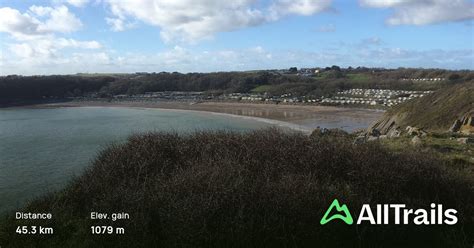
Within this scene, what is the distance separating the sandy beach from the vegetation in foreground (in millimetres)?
31784

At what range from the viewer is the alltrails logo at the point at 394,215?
750 cm

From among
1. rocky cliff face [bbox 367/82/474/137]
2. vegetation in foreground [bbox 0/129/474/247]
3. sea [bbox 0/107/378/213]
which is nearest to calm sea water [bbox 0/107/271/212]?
sea [bbox 0/107/378/213]

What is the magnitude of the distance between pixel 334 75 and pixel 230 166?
10324 centimetres

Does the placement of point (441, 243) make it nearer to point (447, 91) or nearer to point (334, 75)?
point (447, 91)

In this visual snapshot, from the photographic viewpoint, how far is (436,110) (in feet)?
92.5

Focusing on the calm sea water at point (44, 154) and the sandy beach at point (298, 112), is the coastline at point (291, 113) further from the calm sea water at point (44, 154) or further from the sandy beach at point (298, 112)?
the calm sea water at point (44, 154)

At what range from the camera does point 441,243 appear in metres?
7.09

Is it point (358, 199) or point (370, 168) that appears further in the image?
point (370, 168)

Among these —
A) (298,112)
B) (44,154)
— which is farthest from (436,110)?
(298,112)

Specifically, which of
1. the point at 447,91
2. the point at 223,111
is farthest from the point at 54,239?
the point at 223,111

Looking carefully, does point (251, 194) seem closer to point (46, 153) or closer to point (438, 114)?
point (438, 114)

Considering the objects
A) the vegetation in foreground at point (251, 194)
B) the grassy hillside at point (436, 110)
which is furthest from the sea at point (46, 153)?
the grassy hillside at point (436, 110)

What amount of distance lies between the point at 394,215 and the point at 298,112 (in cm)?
5164

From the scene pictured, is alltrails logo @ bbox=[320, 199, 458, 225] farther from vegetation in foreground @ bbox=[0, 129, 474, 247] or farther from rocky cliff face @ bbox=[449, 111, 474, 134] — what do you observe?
rocky cliff face @ bbox=[449, 111, 474, 134]
